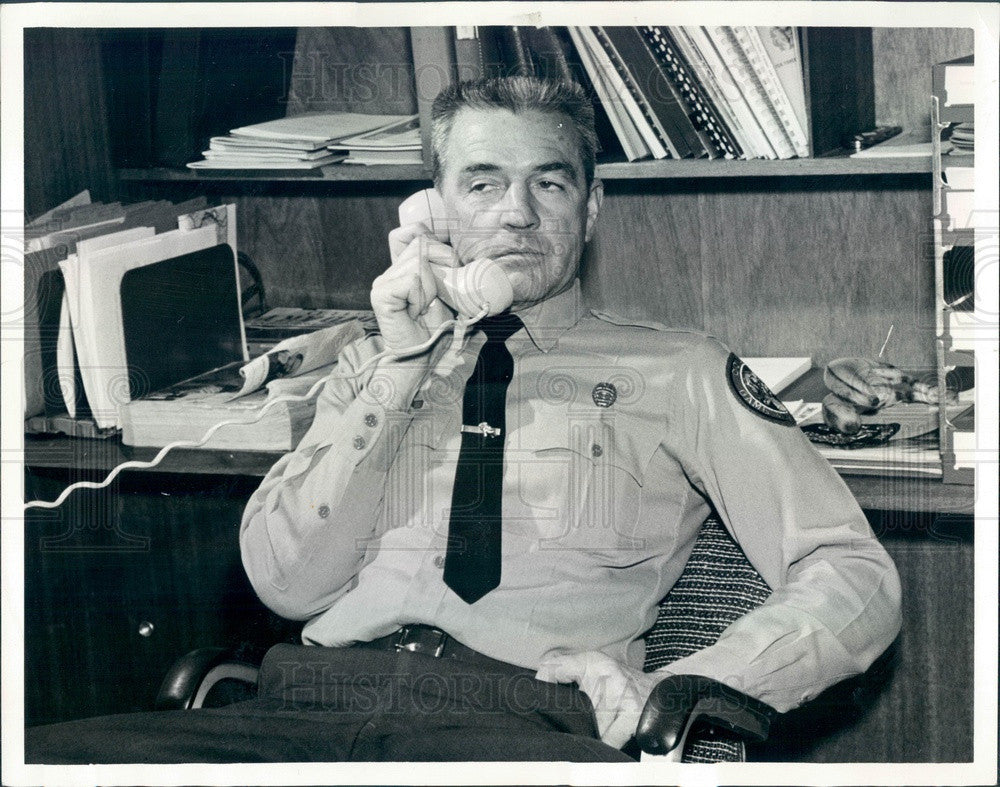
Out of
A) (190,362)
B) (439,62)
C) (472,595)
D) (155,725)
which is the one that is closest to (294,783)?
(155,725)

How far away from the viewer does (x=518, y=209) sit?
1617mm

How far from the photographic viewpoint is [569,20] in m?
1.65

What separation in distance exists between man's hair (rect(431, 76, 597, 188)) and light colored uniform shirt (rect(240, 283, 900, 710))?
22 cm

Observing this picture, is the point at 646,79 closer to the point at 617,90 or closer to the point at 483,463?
the point at 617,90

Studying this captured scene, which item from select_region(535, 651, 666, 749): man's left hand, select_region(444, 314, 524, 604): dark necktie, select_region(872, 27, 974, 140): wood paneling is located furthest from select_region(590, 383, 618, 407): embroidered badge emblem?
select_region(872, 27, 974, 140): wood paneling

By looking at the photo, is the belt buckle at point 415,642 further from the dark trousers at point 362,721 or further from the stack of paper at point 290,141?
the stack of paper at point 290,141

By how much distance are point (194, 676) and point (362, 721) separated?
0.24 meters

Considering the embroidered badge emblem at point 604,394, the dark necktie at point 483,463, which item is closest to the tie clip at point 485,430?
the dark necktie at point 483,463

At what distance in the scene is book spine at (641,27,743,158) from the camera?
1.65 metres

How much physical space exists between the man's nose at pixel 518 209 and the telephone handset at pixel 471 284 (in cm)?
6

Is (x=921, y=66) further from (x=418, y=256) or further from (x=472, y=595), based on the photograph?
(x=472, y=595)

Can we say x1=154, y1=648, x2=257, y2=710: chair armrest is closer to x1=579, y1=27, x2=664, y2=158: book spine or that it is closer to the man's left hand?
the man's left hand

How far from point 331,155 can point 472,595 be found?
2.19 ft

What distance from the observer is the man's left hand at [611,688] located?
5.01 ft
